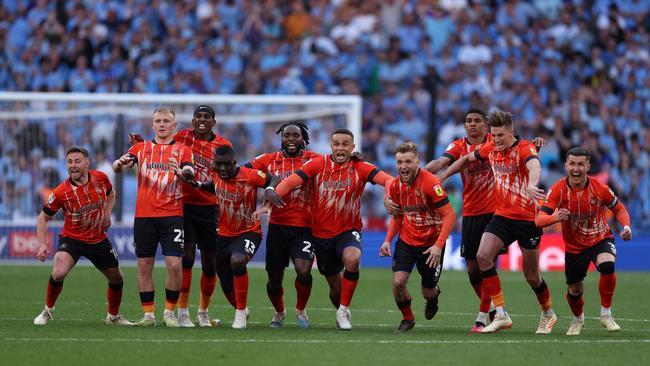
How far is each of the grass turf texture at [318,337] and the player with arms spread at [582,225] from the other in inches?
15.2

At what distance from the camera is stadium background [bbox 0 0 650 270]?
1067 inches

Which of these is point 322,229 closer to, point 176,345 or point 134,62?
point 176,345

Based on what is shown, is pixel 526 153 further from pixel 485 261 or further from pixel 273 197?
pixel 273 197

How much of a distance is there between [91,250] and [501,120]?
4.76 metres

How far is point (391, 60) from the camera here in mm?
28703

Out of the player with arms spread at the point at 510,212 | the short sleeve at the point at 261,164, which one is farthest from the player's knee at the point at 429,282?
the short sleeve at the point at 261,164

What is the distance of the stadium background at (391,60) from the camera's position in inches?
1067

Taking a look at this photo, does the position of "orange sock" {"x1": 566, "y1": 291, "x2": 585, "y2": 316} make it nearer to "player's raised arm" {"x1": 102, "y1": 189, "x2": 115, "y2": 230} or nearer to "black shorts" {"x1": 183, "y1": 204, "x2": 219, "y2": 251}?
"black shorts" {"x1": 183, "y1": 204, "x2": 219, "y2": 251}

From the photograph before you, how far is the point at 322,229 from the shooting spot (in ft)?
43.9

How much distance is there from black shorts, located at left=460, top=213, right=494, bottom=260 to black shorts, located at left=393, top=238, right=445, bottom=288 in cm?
93

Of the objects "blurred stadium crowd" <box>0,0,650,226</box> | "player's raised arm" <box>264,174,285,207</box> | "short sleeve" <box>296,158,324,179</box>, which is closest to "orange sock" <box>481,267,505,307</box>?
"short sleeve" <box>296,158,324,179</box>

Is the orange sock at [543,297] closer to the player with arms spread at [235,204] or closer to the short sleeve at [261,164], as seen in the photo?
the player with arms spread at [235,204]

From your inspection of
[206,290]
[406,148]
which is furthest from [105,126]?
[406,148]

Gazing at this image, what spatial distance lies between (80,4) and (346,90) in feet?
23.3
